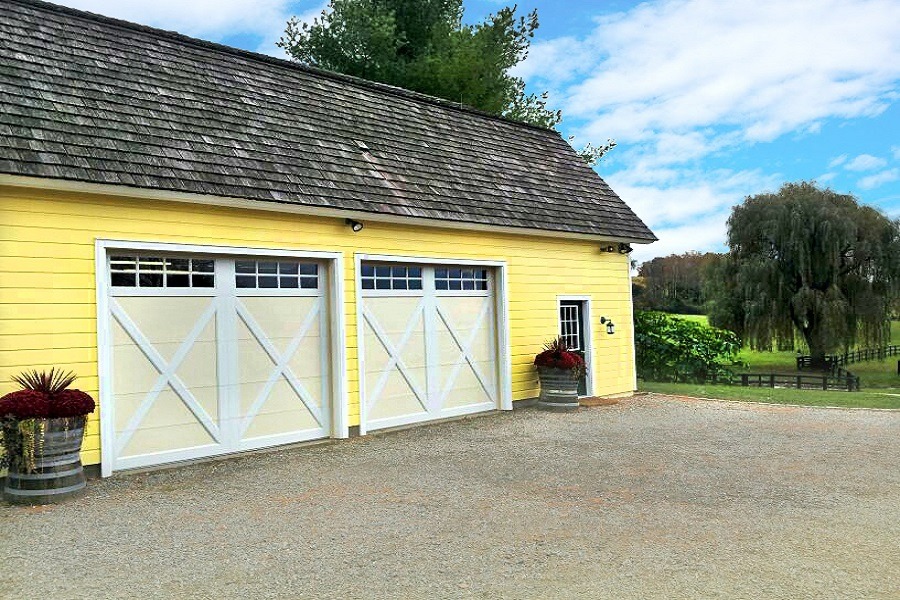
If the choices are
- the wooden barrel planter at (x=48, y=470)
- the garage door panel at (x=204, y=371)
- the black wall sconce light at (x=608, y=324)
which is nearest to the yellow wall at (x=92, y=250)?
the wooden barrel planter at (x=48, y=470)

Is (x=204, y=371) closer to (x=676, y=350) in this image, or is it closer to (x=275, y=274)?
(x=275, y=274)

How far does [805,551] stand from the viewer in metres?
4.70

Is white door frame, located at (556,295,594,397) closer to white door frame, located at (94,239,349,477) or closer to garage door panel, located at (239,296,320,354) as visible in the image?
white door frame, located at (94,239,349,477)

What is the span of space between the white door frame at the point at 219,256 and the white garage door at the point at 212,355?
7cm

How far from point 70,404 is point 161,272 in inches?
78.6

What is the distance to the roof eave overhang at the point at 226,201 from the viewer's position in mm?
6891

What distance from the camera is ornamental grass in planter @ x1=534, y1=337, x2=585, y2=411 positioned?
11703 millimetres

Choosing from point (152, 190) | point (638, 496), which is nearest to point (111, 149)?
point (152, 190)

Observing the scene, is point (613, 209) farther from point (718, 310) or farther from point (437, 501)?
point (718, 310)

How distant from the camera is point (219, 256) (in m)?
8.37

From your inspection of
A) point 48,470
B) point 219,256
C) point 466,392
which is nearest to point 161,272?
point 219,256

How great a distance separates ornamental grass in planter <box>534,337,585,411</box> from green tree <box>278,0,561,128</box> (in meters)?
13.4

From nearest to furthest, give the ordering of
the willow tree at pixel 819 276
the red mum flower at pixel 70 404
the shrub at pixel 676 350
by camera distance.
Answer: the red mum flower at pixel 70 404
the shrub at pixel 676 350
the willow tree at pixel 819 276

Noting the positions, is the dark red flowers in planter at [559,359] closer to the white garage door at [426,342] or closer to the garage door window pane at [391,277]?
the white garage door at [426,342]
